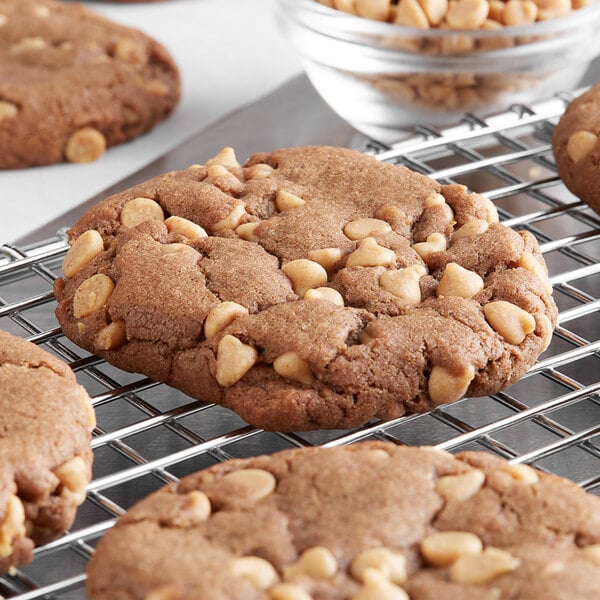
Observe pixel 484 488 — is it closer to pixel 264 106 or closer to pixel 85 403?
pixel 85 403

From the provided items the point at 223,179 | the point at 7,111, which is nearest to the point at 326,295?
the point at 223,179

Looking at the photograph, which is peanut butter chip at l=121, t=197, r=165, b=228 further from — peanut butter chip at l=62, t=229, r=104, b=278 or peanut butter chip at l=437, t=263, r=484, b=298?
peanut butter chip at l=437, t=263, r=484, b=298

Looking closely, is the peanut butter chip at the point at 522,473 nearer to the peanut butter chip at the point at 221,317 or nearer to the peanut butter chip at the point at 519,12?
the peanut butter chip at the point at 221,317

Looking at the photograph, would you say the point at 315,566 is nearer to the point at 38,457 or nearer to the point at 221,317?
the point at 38,457

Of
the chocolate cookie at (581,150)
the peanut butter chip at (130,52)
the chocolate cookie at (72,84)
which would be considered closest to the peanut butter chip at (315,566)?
the chocolate cookie at (581,150)

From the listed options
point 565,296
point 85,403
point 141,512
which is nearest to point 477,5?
point 565,296

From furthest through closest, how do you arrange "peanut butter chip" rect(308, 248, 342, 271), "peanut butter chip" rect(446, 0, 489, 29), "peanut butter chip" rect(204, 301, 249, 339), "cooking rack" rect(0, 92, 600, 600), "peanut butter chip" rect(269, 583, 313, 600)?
"peanut butter chip" rect(446, 0, 489, 29) → "peanut butter chip" rect(308, 248, 342, 271) → "peanut butter chip" rect(204, 301, 249, 339) → "cooking rack" rect(0, 92, 600, 600) → "peanut butter chip" rect(269, 583, 313, 600)

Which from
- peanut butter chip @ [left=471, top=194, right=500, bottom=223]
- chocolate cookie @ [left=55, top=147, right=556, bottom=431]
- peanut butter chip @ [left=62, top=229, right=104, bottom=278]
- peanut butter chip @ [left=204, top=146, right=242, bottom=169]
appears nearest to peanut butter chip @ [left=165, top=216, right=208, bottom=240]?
chocolate cookie @ [left=55, top=147, right=556, bottom=431]
